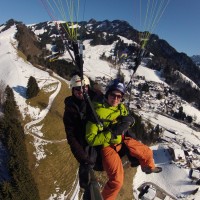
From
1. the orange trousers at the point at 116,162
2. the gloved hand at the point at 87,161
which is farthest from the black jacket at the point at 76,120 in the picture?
the orange trousers at the point at 116,162

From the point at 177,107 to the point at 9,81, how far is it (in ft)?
324

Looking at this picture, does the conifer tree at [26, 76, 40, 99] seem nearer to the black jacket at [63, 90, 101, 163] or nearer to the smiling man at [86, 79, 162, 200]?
the black jacket at [63, 90, 101, 163]

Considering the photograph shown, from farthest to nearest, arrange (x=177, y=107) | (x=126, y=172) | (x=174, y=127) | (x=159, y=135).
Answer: (x=177, y=107) → (x=174, y=127) → (x=159, y=135) → (x=126, y=172)

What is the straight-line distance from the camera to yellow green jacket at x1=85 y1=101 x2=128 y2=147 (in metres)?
8.17

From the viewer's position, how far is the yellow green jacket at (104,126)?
817cm

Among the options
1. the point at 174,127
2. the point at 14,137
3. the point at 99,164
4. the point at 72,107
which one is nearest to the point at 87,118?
the point at 72,107

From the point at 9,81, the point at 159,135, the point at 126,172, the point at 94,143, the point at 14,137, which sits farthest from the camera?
the point at 159,135

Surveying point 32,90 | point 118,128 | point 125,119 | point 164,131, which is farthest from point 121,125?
point 164,131

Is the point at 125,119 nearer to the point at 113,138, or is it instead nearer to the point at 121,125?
the point at 121,125

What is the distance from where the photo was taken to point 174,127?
10800 cm

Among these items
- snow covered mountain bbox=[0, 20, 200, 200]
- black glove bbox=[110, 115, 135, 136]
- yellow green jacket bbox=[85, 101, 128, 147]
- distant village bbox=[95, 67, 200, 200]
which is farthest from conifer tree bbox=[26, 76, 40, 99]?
black glove bbox=[110, 115, 135, 136]

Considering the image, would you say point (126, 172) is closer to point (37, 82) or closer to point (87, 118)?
point (37, 82)

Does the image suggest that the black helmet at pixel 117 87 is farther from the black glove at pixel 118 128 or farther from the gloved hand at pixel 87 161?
the gloved hand at pixel 87 161

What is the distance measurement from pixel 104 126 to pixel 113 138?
1.37 ft
